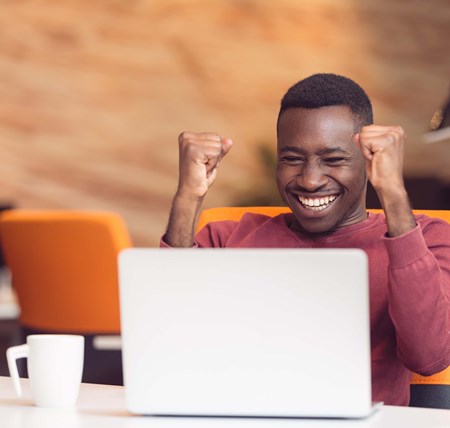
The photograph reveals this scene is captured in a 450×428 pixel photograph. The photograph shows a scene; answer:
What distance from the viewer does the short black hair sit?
6.79ft

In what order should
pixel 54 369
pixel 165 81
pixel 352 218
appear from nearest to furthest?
1. pixel 54 369
2. pixel 352 218
3. pixel 165 81

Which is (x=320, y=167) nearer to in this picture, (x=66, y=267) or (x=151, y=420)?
(x=151, y=420)

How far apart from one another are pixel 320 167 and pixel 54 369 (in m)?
0.74

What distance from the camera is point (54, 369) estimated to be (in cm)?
155

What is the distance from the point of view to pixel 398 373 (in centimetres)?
193

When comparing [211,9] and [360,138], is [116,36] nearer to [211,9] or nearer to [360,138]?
[211,9]

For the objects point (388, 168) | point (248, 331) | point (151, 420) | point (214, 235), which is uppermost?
point (388, 168)

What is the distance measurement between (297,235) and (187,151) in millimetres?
311

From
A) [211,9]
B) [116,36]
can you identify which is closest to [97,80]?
[116,36]

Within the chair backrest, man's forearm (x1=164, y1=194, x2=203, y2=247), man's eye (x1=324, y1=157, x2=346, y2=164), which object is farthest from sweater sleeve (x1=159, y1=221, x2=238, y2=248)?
the chair backrest

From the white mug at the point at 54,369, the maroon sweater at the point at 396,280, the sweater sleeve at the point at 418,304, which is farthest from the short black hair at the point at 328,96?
the white mug at the point at 54,369

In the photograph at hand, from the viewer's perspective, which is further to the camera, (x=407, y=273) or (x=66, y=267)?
(x=66, y=267)

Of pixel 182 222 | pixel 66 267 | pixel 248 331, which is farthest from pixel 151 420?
pixel 66 267

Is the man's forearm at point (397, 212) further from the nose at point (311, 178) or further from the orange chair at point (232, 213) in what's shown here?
the orange chair at point (232, 213)
